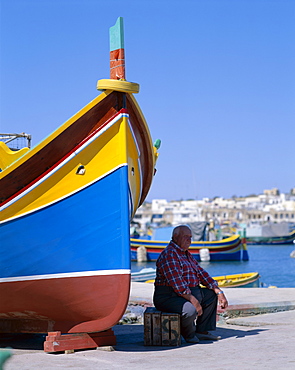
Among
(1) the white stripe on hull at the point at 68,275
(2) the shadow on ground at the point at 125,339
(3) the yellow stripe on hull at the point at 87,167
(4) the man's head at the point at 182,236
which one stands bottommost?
(2) the shadow on ground at the point at 125,339

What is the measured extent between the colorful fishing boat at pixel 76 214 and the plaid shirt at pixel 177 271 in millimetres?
569

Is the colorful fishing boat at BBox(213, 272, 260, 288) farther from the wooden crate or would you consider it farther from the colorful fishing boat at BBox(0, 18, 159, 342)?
the colorful fishing boat at BBox(0, 18, 159, 342)

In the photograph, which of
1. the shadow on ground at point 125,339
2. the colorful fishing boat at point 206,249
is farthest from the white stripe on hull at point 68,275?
the colorful fishing boat at point 206,249

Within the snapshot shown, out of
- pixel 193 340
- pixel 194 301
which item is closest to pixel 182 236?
pixel 194 301

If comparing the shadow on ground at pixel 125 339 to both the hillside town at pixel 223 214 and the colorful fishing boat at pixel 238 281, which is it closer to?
the colorful fishing boat at pixel 238 281

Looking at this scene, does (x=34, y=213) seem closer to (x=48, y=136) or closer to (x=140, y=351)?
(x=48, y=136)

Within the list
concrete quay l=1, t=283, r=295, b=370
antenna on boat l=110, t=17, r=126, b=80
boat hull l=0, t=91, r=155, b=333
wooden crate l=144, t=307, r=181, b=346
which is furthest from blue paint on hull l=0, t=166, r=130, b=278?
antenna on boat l=110, t=17, r=126, b=80

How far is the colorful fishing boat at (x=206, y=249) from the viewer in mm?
45375

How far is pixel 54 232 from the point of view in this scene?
6285 mm

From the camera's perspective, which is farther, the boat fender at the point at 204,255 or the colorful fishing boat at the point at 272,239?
the colorful fishing boat at the point at 272,239

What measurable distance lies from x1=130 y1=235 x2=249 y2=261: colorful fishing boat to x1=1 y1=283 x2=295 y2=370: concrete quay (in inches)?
1441

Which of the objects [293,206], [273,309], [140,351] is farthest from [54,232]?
[293,206]

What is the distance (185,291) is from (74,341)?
1203 mm

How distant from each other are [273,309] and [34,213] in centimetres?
419
